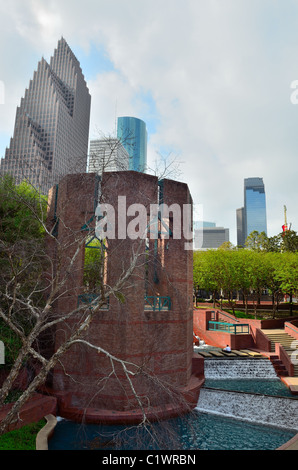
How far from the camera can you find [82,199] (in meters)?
13.7

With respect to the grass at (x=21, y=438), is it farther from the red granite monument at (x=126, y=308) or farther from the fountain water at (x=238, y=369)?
the fountain water at (x=238, y=369)

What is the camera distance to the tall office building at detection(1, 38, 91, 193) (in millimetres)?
125062

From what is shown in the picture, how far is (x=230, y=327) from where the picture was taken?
87.6 feet

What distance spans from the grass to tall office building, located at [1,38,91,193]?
102747 millimetres

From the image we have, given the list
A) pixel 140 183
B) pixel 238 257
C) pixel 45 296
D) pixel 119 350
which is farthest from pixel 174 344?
pixel 238 257

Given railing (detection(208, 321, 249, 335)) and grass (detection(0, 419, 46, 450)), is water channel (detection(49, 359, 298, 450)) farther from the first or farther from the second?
A: railing (detection(208, 321, 249, 335))

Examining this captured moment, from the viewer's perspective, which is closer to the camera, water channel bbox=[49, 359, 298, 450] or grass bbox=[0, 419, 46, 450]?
grass bbox=[0, 419, 46, 450]

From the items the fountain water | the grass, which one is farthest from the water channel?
the fountain water

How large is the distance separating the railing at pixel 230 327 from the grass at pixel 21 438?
731 inches

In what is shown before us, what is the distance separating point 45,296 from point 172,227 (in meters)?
6.95

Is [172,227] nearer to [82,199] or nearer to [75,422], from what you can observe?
[82,199]

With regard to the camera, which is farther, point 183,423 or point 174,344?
point 174,344

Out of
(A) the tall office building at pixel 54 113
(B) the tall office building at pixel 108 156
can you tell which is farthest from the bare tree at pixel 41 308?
(A) the tall office building at pixel 54 113
